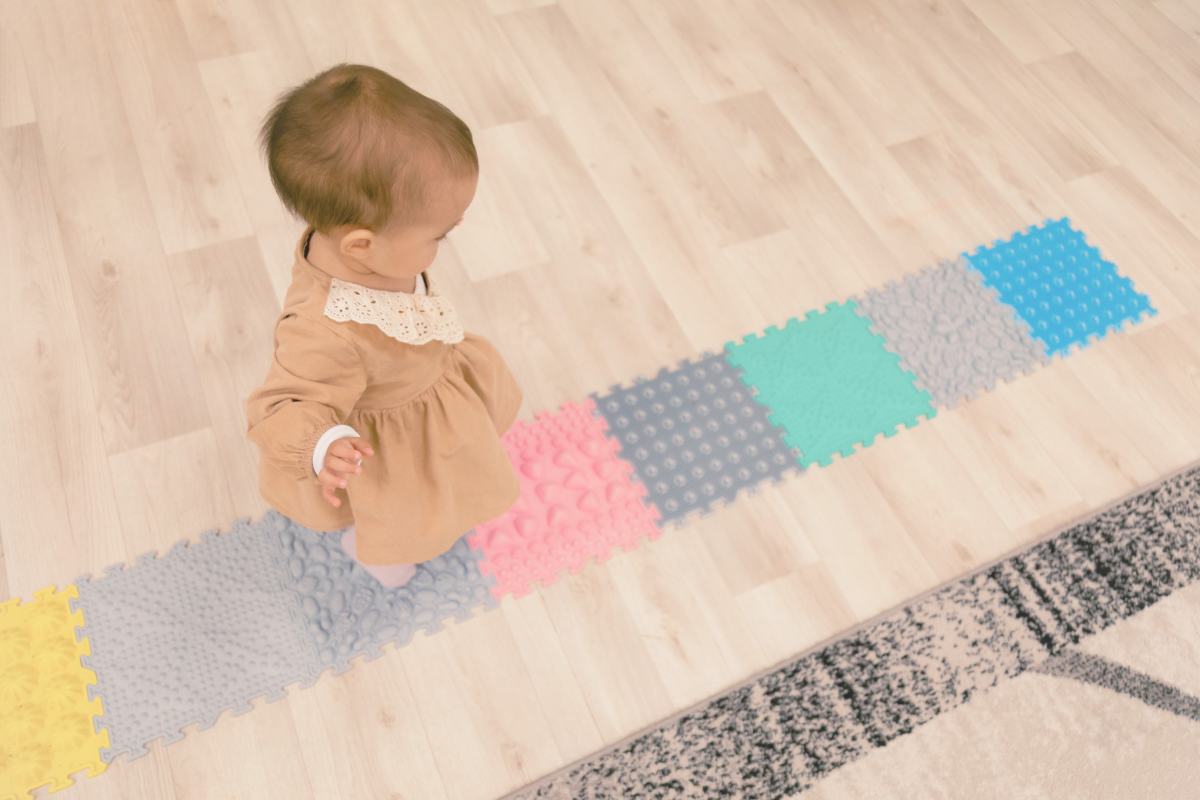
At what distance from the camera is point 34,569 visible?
1220mm

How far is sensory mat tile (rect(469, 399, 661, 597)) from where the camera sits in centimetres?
129

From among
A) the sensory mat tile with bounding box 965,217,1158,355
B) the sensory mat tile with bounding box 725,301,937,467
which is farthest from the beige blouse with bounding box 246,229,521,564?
the sensory mat tile with bounding box 965,217,1158,355

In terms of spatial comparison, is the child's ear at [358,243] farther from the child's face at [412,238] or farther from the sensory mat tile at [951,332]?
the sensory mat tile at [951,332]

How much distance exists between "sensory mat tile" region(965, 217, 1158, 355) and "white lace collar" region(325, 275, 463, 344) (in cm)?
125

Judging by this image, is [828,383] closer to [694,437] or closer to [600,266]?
[694,437]

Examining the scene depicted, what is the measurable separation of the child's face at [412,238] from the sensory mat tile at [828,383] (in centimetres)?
83

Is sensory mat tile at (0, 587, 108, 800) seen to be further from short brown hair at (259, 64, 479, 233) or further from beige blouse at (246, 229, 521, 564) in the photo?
short brown hair at (259, 64, 479, 233)

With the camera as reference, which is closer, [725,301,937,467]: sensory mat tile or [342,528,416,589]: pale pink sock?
[342,528,416,589]: pale pink sock

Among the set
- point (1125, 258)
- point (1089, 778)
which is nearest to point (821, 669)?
point (1089, 778)

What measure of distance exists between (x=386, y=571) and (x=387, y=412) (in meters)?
0.34

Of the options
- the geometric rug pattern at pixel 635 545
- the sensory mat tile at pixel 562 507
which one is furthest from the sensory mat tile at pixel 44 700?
the sensory mat tile at pixel 562 507

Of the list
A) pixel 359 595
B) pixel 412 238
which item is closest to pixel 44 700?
pixel 359 595

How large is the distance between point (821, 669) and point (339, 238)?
968 mm

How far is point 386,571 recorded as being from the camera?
47.1 inches
